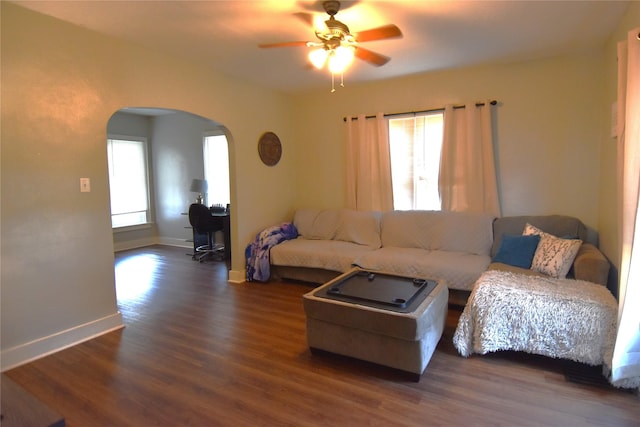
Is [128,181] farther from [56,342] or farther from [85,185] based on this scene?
[56,342]

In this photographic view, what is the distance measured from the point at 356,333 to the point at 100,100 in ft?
8.86

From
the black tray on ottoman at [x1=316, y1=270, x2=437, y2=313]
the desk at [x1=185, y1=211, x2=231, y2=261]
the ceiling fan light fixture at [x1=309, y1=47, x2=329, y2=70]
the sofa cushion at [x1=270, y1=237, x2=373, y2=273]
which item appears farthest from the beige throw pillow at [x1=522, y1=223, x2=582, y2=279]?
the desk at [x1=185, y1=211, x2=231, y2=261]

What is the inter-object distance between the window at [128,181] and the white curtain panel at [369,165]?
173 inches

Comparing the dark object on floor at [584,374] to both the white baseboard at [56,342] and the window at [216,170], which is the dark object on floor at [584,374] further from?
the window at [216,170]

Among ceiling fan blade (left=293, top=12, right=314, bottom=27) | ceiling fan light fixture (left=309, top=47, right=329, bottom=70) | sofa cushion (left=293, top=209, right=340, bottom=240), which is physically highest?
ceiling fan blade (left=293, top=12, right=314, bottom=27)

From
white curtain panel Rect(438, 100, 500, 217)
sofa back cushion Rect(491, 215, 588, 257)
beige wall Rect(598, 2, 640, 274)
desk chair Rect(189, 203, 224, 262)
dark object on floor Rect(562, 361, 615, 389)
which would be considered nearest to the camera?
dark object on floor Rect(562, 361, 615, 389)

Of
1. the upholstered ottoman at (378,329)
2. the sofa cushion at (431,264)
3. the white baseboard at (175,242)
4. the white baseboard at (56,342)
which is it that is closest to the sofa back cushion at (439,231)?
the sofa cushion at (431,264)

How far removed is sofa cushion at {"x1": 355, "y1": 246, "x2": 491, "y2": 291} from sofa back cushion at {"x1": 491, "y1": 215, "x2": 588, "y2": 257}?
32cm

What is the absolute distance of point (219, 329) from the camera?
3.08m

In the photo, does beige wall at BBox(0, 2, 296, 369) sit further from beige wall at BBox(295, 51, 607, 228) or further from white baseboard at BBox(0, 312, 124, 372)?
beige wall at BBox(295, 51, 607, 228)

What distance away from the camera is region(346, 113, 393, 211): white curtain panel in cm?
454

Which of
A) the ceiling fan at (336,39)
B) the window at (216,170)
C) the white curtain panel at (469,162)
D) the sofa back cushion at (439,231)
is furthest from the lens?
the window at (216,170)

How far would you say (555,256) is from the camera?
294cm

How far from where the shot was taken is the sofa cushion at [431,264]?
329cm
